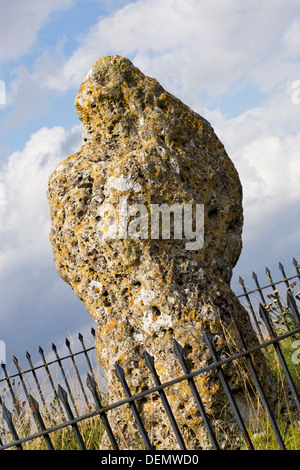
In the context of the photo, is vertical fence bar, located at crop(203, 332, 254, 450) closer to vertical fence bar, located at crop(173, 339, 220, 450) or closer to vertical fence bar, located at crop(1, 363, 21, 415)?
vertical fence bar, located at crop(173, 339, 220, 450)

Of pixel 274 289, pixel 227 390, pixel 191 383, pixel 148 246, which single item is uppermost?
pixel 148 246

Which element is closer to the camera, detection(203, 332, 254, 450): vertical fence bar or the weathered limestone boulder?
detection(203, 332, 254, 450): vertical fence bar

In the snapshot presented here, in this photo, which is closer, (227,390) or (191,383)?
(191,383)

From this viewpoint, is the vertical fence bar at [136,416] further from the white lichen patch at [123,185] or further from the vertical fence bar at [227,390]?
the white lichen patch at [123,185]

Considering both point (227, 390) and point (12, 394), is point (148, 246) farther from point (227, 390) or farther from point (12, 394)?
point (12, 394)

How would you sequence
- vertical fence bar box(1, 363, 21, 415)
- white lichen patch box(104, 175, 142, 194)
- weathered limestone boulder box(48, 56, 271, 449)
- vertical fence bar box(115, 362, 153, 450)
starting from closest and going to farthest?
vertical fence bar box(115, 362, 153, 450) → weathered limestone boulder box(48, 56, 271, 449) → white lichen patch box(104, 175, 142, 194) → vertical fence bar box(1, 363, 21, 415)

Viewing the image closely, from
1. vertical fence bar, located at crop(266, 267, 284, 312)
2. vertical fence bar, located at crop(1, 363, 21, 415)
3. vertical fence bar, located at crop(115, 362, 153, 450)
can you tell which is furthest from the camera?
vertical fence bar, located at crop(266, 267, 284, 312)

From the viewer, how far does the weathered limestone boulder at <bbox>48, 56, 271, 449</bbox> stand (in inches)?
162

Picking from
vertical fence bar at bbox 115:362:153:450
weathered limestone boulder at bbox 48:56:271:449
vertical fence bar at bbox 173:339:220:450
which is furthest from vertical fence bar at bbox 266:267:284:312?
vertical fence bar at bbox 115:362:153:450

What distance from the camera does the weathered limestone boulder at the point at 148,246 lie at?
13.5 feet

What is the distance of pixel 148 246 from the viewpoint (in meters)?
4.27

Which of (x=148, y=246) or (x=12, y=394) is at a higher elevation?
(x=148, y=246)

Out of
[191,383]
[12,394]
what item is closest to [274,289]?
[12,394]

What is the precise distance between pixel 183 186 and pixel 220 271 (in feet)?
2.79
